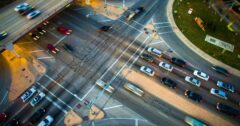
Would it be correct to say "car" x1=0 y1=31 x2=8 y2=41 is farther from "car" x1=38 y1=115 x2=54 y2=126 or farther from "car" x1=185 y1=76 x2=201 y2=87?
"car" x1=185 y1=76 x2=201 y2=87

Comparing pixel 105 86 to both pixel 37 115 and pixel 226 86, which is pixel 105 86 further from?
pixel 226 86

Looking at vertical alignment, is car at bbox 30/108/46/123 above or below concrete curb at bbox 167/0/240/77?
below

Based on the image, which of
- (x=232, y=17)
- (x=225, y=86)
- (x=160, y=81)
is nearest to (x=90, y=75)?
(x=160, y=81)

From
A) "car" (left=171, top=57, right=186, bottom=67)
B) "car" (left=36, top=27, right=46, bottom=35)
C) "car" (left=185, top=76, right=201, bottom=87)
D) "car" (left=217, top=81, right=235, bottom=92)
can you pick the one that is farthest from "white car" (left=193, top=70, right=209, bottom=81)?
"car" (left=36, top=27, right=46, bottom=35)

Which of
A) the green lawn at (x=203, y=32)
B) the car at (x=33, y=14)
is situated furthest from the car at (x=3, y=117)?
the green lawn at (x=203, y=32)

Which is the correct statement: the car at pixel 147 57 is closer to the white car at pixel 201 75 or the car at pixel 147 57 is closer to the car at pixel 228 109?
the white car at pixel 201 75
